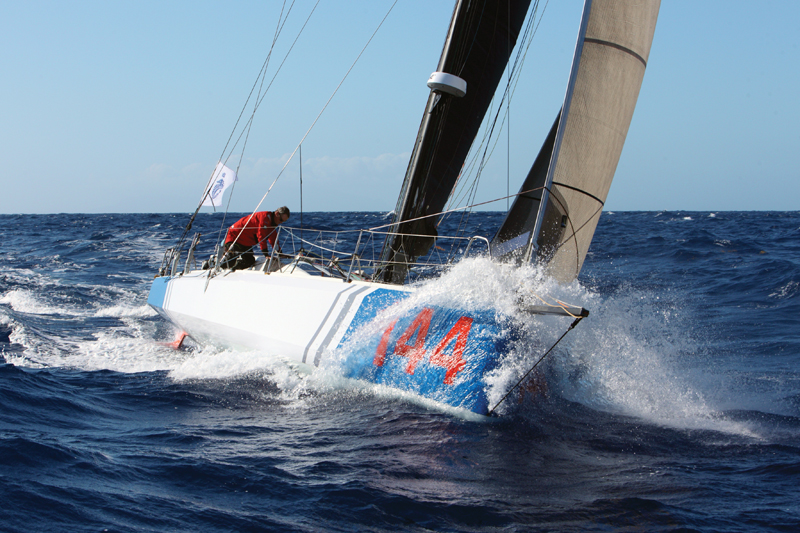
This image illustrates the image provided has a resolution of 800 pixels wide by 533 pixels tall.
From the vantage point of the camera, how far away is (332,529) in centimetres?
246

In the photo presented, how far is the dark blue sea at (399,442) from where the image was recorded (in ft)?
8.46

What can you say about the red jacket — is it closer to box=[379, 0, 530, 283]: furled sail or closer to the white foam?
the white foam

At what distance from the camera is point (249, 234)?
671 cm

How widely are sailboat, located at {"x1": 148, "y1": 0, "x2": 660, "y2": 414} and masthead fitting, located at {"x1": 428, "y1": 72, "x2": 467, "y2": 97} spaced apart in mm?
12

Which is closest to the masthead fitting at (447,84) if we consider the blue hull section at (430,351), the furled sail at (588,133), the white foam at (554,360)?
the furled sail at (588,133)

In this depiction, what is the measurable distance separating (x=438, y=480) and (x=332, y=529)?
0.68 m

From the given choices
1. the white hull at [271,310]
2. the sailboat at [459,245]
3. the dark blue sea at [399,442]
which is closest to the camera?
the dark blue sea at [399,442]

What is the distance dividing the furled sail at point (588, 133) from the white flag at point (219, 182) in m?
3.93

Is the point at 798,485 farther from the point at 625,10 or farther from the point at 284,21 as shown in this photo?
the point at 284,21

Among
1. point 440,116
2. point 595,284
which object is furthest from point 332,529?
point 595,284

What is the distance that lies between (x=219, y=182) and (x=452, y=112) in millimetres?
3282

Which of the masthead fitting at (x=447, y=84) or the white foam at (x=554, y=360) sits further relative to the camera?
the masthead fitting at (x=447, y=84)

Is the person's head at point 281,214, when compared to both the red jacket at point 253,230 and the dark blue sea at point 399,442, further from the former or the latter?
the dark blue sea at point 399,442

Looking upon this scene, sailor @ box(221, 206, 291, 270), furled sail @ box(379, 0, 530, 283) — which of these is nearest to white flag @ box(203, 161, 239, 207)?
sailor @ box(221, 206, 291, 270)
